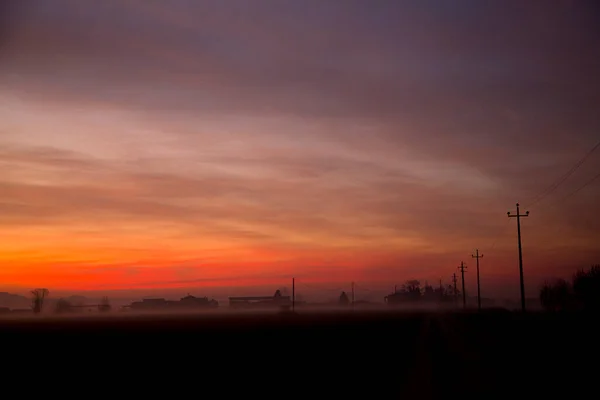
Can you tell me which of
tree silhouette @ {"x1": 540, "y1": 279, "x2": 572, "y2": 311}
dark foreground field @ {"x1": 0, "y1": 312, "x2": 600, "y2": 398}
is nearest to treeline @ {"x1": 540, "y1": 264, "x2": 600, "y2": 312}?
tree silhouette @ {"x1": 540, "y1": 279, "x2": 572, "y2": 311}

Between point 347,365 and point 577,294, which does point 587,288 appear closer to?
point 577,294

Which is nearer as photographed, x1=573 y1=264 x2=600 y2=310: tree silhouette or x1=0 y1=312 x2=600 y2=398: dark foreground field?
x1=0 y1=312 x2=600 y2=398: dark foreground field

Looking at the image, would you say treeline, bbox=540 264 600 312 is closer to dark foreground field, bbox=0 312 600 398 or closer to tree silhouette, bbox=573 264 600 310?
tree silhouette, bbox=573 264 600 310

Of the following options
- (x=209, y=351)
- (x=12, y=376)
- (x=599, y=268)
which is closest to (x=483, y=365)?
(x=209, y=351)

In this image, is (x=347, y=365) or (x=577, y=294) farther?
(x=577, y=294)

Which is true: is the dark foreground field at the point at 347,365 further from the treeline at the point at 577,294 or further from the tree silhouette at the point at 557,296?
the tree silhouette at the point at 557,296

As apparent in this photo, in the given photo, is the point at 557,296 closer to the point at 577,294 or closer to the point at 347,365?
the point at 577,294

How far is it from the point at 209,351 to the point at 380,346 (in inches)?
388

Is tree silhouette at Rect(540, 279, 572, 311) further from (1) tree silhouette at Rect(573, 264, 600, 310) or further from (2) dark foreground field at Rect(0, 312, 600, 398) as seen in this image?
(2) dark foreground field at Rect(0, 312, 600, 398)

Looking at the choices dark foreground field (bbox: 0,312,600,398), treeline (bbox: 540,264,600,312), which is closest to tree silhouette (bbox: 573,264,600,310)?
treeline (bbox: 540,264,600,312)

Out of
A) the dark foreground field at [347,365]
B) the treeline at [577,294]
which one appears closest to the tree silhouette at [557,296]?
the treeline at [577,294]

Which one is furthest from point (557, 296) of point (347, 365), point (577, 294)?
point (347, 365)

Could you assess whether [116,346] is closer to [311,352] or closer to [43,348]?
[43,348]

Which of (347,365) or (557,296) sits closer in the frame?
(347,365)
